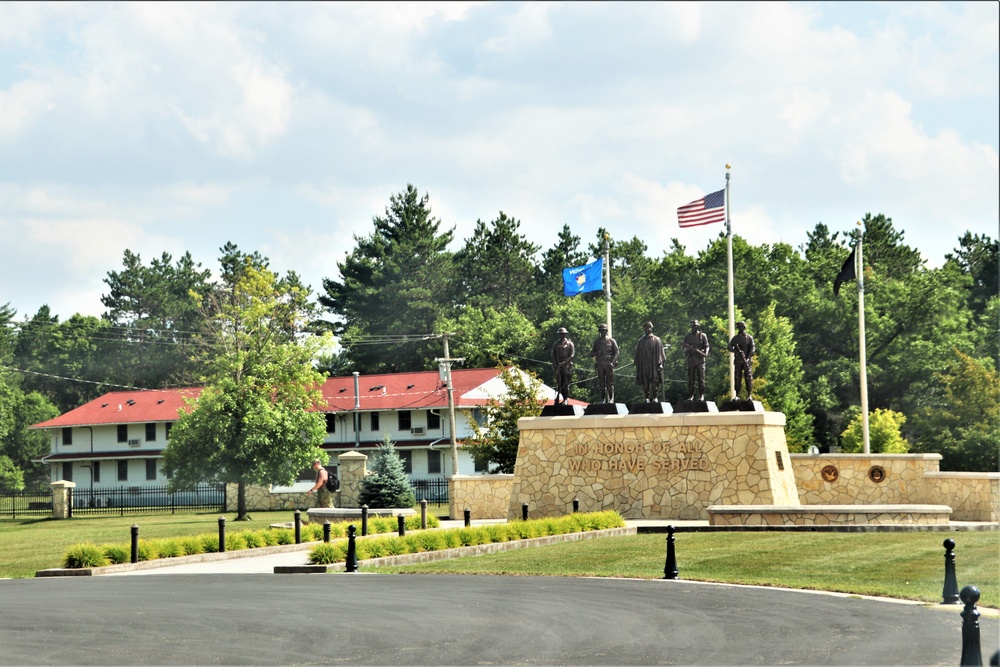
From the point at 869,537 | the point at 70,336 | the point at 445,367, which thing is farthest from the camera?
the point at 70,336

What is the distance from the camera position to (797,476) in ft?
127

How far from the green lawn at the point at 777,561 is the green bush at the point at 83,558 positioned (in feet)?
3.57

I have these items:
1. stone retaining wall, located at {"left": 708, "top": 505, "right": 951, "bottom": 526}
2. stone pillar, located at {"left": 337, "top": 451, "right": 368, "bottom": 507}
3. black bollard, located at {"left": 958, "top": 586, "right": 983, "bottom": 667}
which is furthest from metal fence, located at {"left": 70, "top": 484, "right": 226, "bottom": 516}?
black bollard, located at {"left": 958, "top": 586, "right": 983, "bottom": 667}

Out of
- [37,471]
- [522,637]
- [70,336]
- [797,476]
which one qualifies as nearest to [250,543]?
[522,637]

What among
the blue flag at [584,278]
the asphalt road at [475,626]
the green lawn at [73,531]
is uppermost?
the blue flag at [584,278]

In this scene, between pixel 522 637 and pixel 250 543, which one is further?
pixel 250 543

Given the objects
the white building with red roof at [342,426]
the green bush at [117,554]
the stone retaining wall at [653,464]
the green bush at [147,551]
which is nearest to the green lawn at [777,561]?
the green bush at [117,554]

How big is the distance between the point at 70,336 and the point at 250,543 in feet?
261

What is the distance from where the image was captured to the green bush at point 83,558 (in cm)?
2352

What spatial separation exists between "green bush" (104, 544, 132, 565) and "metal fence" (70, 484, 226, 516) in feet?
98.9

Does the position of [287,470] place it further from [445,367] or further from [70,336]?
[70,336]

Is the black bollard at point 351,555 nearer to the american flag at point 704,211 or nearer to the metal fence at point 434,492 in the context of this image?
the american flag at point 704,211

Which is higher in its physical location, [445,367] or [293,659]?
[445,367]

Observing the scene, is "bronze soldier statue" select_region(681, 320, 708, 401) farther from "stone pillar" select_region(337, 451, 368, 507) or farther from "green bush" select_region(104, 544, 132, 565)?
"stone pillar" select_region(337, 451, 368, 507)
